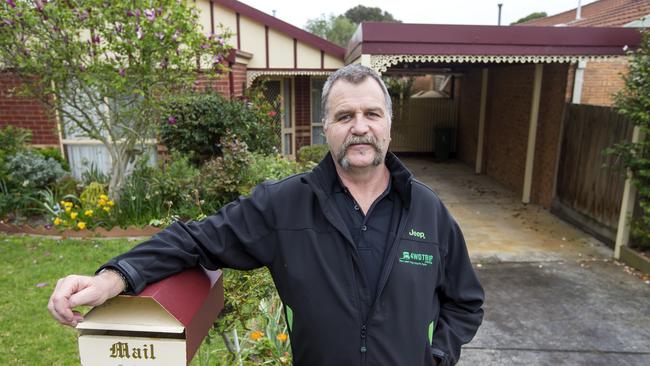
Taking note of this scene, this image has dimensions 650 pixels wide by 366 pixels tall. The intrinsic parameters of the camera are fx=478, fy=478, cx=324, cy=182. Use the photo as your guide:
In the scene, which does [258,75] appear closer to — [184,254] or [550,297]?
[550,297]

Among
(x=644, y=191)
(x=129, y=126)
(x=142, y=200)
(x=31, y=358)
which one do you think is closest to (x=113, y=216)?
(x=142, y=200)

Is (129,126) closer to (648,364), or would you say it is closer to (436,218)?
(436,218)

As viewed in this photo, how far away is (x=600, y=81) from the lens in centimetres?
818

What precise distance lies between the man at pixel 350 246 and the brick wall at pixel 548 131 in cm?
746

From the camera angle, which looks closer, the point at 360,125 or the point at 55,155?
the point at 360,125

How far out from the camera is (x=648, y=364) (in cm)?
380

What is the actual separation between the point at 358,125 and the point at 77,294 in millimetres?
1004

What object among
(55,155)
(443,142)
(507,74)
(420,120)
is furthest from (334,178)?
(420,120)

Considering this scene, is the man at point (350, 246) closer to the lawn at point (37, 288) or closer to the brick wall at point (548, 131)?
the lawn at point (37, 288)

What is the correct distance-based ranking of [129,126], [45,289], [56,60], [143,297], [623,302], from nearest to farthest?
[143,297] < [45,289] < [623,302] < [56,60] < [129,126]

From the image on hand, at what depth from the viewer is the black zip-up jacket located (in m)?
1.53

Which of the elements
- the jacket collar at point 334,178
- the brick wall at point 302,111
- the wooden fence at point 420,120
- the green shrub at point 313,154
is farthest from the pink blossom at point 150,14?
the wooden fence at point 420,120

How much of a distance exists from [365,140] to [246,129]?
19.4 feet

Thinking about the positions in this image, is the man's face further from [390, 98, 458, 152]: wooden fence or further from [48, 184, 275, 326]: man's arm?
[390, 98, 458, 152]: wooden fence
